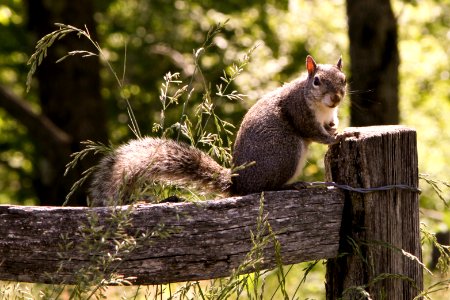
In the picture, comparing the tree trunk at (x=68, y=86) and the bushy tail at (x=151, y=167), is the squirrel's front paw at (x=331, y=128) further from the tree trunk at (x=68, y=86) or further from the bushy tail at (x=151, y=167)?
the tree trunk at (x=68, y=86)

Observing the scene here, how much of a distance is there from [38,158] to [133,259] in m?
5.80

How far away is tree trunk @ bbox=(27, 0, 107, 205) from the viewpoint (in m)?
7.58

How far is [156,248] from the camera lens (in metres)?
2.50

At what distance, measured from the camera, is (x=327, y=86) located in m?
3.77

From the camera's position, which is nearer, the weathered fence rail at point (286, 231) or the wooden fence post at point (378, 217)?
the weathered fence rail at point (286, 231)

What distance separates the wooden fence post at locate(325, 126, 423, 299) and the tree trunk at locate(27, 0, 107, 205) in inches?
193

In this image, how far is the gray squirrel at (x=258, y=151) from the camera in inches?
120

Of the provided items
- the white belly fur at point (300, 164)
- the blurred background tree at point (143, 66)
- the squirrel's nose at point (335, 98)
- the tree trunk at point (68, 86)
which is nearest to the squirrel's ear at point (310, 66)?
the squirrel's nose at point (335, 98)

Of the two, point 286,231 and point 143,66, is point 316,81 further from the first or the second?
point 143,66

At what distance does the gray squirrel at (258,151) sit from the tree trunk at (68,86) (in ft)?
13.2

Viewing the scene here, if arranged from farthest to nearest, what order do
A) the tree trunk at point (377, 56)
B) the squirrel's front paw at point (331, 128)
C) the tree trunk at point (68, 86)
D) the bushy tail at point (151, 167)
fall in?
1. the tree trunk at point (68, 86)
2. the tree trunk at point (377, 56)
3. the squirrel's front paw at point (331, 128)
4. the bushy tail at point (151, 167)

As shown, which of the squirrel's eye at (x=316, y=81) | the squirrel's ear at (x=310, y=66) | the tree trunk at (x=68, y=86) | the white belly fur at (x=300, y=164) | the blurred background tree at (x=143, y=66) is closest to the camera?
the white belly fur at (x=300, y=164)

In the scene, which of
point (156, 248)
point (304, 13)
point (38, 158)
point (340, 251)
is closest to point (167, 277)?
point (156, 248)

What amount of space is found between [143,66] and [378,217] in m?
5.15
